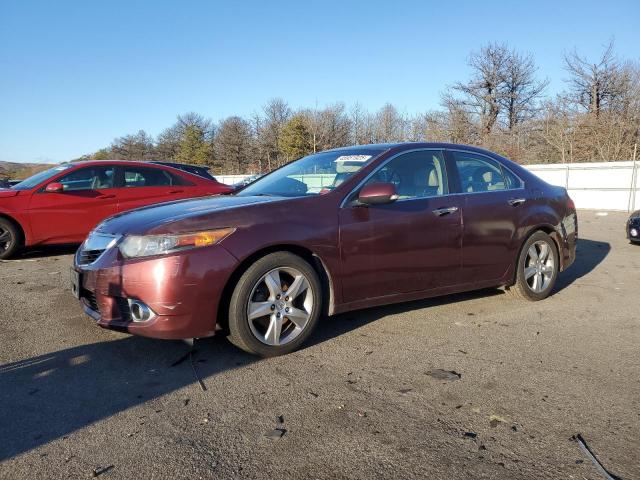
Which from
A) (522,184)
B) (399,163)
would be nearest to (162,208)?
(399,163)

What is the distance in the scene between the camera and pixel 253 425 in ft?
8.87

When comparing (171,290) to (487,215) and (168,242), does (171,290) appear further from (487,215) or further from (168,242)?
(487,215)

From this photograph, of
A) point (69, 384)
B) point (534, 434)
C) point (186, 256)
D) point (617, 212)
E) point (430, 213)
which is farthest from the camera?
point (617, 212)

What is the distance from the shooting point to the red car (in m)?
7.57

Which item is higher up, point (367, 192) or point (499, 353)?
point (367, 192)

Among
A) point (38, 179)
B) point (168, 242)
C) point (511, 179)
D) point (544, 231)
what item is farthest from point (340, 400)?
point (38, 179)

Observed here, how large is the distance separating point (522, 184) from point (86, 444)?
4675 mm

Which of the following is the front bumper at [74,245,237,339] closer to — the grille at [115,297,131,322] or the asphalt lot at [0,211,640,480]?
the grille at [115,297,131,322]

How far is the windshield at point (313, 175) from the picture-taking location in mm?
4297

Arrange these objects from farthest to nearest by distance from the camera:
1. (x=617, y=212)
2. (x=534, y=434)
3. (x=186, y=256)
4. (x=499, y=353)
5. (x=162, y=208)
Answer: (x=617, y=212)
(x=162, y=208)
(x=499, y=353)
(x=186, y=256)
(x=534, y=434)

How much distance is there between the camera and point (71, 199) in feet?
25.6

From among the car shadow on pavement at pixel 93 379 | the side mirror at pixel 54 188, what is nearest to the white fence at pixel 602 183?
the side mirror at pixel 54 188

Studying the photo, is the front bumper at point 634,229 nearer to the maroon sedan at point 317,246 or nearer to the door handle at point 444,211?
the maroon sedan at point 317,246

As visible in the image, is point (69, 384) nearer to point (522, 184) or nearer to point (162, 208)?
point (162, 208)
